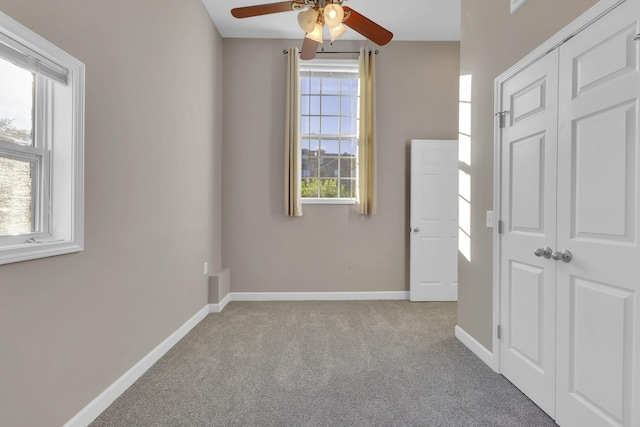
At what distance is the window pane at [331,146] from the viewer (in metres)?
4.77

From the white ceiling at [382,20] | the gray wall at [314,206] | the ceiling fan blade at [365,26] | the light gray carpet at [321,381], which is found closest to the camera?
the light gray carpet at [321,381]

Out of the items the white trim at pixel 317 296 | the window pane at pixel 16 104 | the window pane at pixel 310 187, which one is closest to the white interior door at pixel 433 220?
the white trim at pixel 317 296

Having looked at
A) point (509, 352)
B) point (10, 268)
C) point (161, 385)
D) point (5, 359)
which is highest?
point (10, 268)

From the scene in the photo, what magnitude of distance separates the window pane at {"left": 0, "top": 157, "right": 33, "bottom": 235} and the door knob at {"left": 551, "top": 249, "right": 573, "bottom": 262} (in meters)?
2.62

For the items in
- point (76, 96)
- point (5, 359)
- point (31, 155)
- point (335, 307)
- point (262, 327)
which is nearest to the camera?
point (5, 359)

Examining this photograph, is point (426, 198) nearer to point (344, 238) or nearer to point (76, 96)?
point (344, 238)

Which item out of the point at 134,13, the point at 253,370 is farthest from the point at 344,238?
the point at 134,13

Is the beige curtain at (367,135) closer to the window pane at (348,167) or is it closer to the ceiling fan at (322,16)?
the window pane at (348,167)

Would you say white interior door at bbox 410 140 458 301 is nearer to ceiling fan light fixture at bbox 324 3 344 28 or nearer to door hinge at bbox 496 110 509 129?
door hinge at bbox 496 110 509 129

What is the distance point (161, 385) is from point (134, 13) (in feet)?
7.97

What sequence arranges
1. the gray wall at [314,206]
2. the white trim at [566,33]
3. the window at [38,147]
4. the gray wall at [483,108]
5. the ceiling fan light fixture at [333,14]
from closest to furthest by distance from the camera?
the window at [38,147], the white trim at [566,33], the ceiling fan light fixture at [333,14], the gray wall at [483,108], the gray wall at [314,206]

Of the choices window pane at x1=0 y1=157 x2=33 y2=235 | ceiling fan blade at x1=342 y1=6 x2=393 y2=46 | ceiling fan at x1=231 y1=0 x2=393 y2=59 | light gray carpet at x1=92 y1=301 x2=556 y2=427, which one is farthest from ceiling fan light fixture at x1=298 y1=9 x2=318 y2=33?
light gray carpet at x1=92 y1=301 x2=556 y2=427

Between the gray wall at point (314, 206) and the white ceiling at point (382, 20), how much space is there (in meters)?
0.14

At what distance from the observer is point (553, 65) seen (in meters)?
2.04
